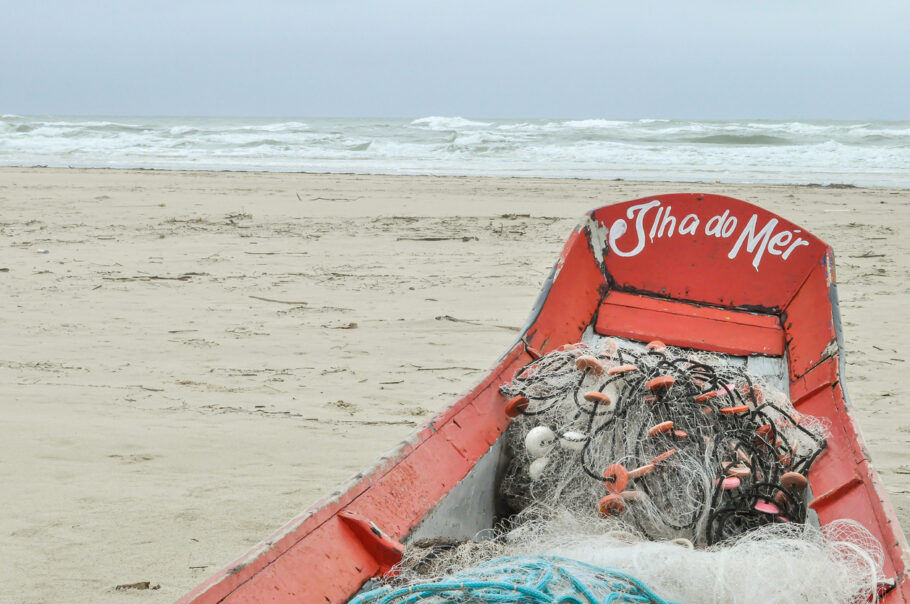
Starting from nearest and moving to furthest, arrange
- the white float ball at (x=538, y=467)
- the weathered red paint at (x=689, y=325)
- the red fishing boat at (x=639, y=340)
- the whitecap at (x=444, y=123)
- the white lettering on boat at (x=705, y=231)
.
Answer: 1. the red fishing boat at (x=639, y=340)
2. the white float ball at (x=538, y=467)
3. the weathered red paint at (x=689, y=325)
4. the white lettering on boat at (x=705, y=231)
5. the whitecap at (x=444, y=123)

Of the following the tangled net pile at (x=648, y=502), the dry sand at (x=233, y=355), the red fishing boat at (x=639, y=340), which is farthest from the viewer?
the dry sand at (x=233, y=355)

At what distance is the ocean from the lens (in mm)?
19984

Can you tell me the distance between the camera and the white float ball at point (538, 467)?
9.24 feet

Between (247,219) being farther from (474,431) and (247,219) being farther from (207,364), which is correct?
(474,431)

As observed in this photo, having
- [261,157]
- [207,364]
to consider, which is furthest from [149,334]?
[261,157]

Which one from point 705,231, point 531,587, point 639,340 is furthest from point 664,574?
point 705,231

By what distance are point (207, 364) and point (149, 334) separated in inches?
32.6

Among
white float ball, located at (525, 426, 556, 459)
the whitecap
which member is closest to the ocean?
the whitecap

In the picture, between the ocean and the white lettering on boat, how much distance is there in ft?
44.0

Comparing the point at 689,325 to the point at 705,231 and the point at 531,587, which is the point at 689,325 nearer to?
the point at 705,231

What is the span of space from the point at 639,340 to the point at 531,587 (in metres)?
2.45

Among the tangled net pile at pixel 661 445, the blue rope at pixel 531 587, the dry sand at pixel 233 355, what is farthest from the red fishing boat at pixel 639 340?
the dry sand at pixel 233 355

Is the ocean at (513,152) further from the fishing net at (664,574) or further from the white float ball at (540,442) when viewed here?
the fishing net at (664,574)

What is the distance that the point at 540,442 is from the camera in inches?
113
